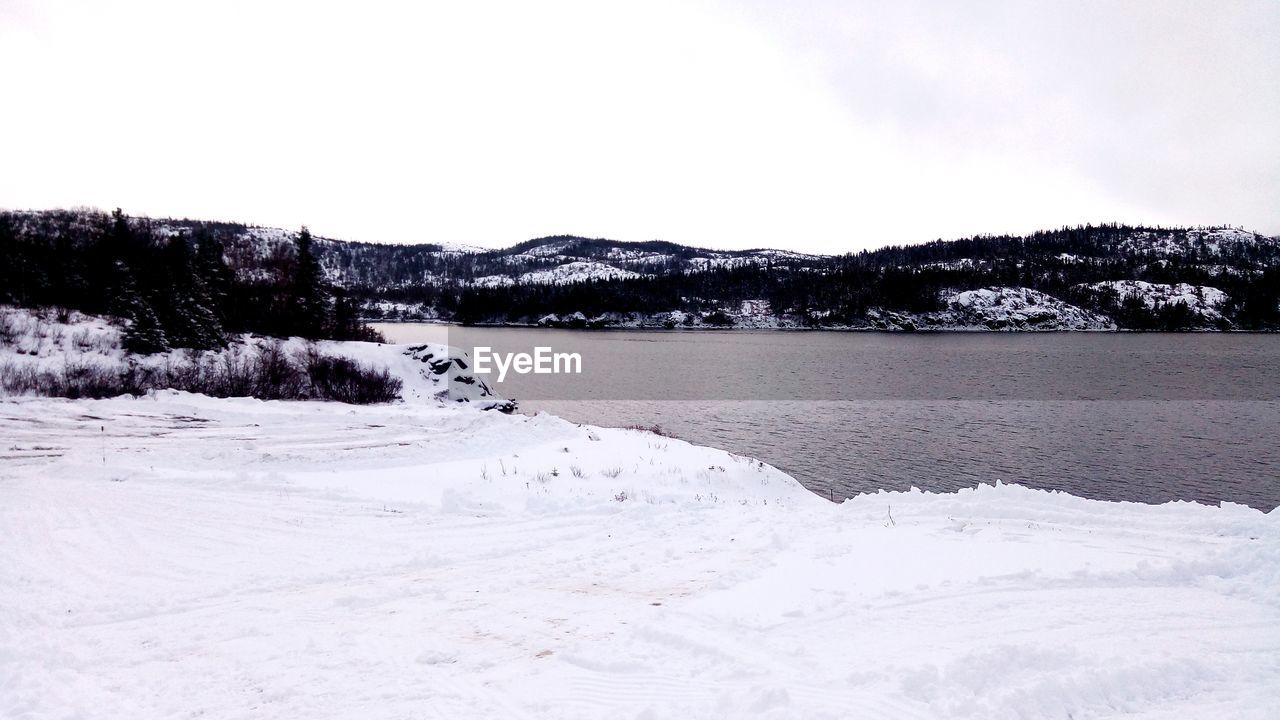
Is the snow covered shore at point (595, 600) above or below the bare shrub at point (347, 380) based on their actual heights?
below

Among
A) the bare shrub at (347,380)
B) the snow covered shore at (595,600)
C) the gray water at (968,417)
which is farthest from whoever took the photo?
the bare shrub at (347,380)

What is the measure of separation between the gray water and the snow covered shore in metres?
12.0

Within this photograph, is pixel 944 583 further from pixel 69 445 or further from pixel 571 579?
pixel 69 445

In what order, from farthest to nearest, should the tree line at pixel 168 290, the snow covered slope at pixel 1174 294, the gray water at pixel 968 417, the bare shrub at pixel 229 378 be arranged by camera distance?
1. the snow covered slope at pixel 1174 294
2. the tree line at pixel 168 290
3. the gray water at pixel 968 417
4. the bare shrub at pixel 229 378

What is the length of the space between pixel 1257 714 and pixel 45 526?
13.3 metres

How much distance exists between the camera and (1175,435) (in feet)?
95.5

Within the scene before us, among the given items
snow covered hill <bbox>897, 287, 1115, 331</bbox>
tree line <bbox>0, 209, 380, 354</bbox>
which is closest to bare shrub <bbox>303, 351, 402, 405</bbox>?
tree line <bbox>0, 209, 380, 354</bbox>

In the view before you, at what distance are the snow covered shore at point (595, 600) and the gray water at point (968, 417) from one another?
12.0 meters

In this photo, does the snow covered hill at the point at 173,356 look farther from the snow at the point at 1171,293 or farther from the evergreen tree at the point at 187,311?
the snow at the point at 1171,293

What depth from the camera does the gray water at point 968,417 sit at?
2236 centimetres

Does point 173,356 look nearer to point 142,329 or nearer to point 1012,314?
point 142,329

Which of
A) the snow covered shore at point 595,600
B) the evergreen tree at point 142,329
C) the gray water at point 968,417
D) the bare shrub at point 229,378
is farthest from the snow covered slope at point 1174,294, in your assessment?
the evergreen tree at point 142,329

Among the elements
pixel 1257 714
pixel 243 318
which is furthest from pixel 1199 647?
pixel 243 318

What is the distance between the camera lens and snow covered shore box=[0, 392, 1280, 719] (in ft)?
15.4
